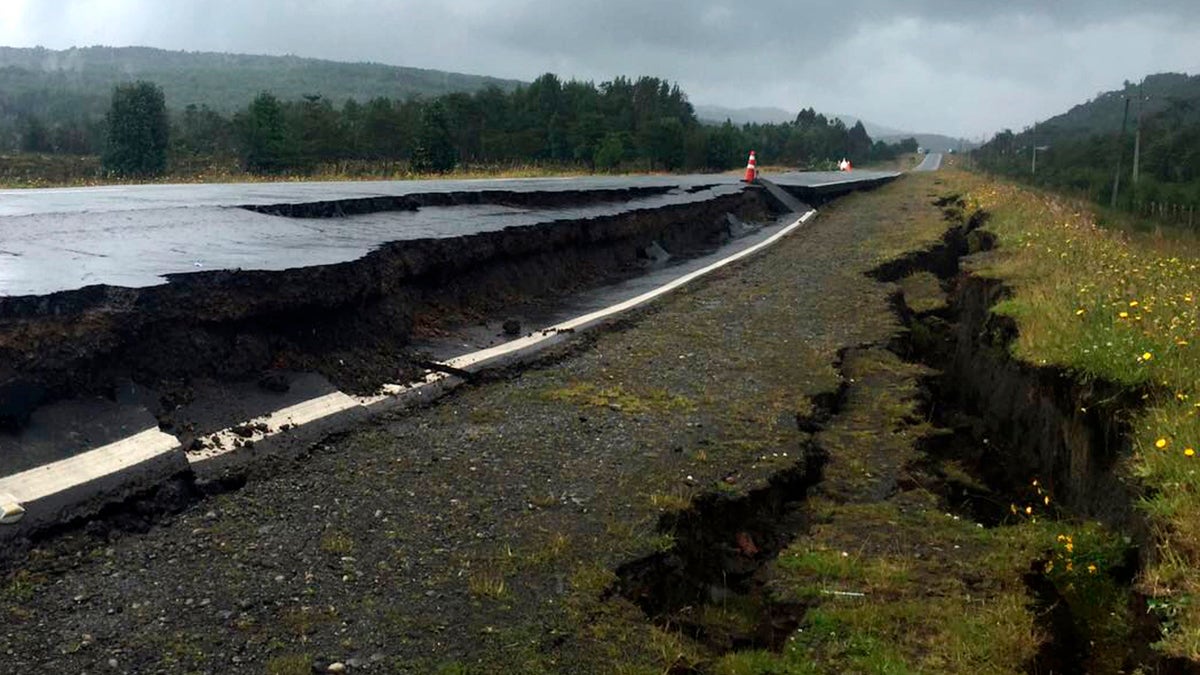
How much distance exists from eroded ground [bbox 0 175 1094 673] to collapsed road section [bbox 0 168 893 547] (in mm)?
436

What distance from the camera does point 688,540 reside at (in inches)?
155

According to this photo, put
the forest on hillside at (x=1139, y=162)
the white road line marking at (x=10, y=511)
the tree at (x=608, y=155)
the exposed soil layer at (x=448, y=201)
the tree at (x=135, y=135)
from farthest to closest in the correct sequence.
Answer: the forest on hillside at (x=1139, y=162) < the tree at (x=608, y=155) < the tree at (x=135, y=135) < the exposed soil layer at (x=448, y=201) < the white road line marking at (x=10, y=511)

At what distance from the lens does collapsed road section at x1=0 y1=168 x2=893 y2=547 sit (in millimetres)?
4070

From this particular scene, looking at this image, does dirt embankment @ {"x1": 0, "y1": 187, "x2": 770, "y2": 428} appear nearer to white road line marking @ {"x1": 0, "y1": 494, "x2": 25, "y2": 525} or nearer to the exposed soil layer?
the exposed soil layer

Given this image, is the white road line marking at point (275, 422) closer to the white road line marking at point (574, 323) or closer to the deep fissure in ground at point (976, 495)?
the white road line marking at point (574, 323)

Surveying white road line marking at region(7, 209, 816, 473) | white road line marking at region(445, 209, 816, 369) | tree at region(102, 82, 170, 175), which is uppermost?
tree at region(102, 82, 170, 175)

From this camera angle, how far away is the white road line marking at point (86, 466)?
142 inches

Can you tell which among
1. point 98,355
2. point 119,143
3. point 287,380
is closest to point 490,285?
point 287,380

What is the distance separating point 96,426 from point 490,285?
5119 mm

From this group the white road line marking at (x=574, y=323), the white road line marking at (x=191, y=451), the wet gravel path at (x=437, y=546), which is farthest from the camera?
the white road line marking at (x=574, y=323)

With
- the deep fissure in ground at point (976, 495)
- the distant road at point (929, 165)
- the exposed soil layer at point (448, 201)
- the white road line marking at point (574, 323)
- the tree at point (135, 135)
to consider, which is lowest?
the deep fissure in ground at point (976, 495)

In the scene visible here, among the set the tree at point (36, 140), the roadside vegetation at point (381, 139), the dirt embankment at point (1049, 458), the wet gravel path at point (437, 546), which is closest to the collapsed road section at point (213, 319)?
the wet gravel path at point (437, 546)

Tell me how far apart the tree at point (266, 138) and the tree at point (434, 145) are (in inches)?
185

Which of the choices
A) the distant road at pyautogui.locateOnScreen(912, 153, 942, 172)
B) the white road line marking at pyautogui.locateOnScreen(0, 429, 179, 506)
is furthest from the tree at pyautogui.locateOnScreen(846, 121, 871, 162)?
the white road line marking at pyautogui.locateOnScreen(0, 429, 179, 506)
